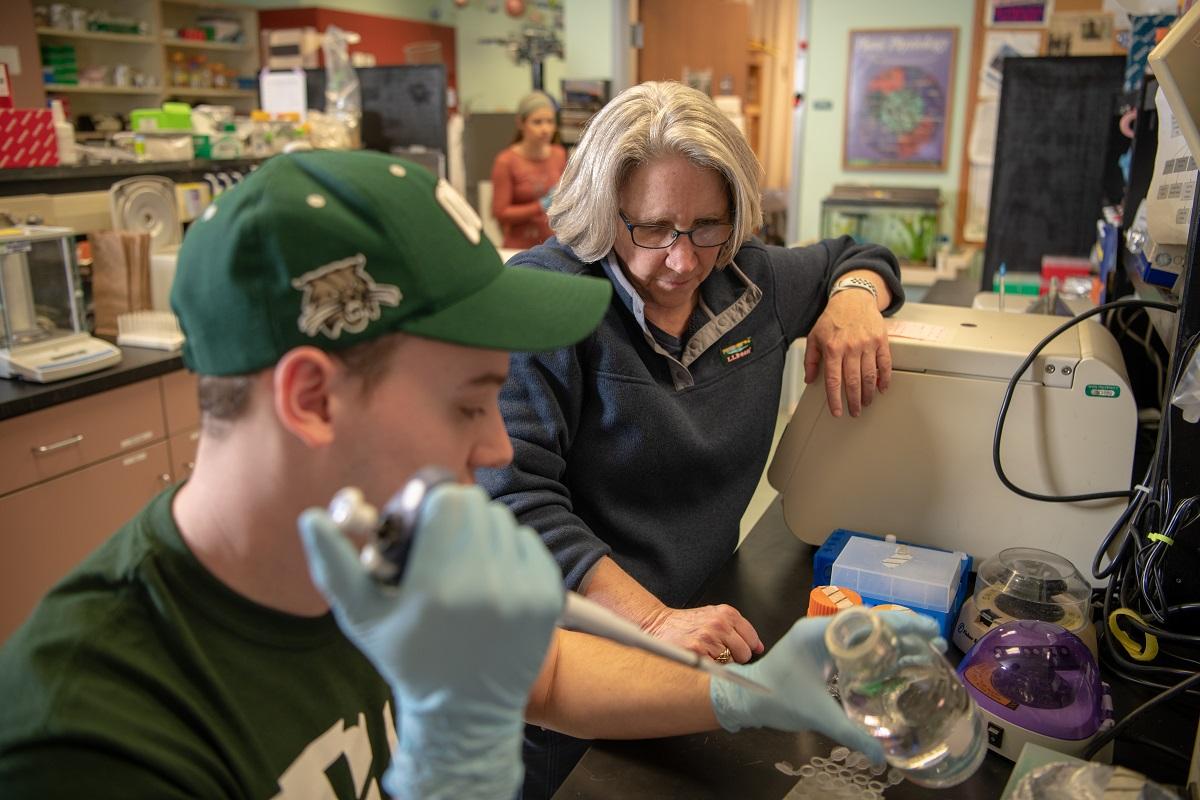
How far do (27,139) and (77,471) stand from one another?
1.17 metres

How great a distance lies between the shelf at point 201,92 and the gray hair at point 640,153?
24.1ft

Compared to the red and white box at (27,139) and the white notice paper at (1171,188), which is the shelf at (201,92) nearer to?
the red and white box at (27,139)

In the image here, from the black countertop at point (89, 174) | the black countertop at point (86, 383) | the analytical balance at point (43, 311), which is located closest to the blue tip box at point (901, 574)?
the black countertop at point (86, 383)

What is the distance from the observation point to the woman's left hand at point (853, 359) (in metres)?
1.34

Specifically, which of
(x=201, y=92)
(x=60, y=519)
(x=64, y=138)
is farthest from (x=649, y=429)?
(x=201, y=92)

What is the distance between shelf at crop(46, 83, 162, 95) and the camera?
6664 mm

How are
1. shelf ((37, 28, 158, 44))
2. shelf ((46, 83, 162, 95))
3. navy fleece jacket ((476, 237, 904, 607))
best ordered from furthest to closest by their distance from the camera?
shelf ((46, 83, 162, 95)) → shelf ((37, 28, 158, 44)) → navy fleece jacket ((476, 237, 904, 607))

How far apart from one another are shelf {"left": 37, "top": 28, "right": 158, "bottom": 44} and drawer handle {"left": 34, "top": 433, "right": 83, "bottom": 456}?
5431 mm

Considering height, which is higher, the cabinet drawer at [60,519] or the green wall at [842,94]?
the green wall at [842,94]

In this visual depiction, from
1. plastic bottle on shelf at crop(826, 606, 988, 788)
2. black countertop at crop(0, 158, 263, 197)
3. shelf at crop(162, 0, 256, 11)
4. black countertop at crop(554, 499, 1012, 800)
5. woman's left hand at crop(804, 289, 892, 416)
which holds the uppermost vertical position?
shelf at crop(162, 0, 256, 11)

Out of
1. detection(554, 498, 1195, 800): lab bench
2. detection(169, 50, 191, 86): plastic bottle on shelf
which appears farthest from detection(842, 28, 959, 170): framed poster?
detection(169, 50, 191, 86): plastic bottle on shelf

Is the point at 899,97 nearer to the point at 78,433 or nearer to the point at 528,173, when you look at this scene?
the point at 528,173

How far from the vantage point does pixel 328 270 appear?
62cm

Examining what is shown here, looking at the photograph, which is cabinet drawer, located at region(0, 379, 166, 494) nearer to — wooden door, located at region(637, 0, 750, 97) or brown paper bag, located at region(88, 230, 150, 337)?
brown paper bag, located at region(88, 230, 150, 337)
